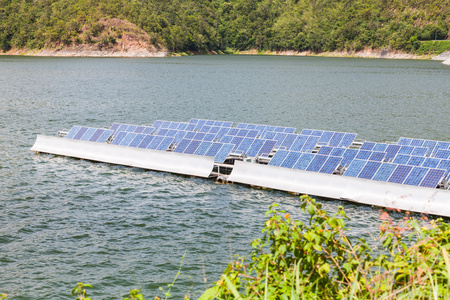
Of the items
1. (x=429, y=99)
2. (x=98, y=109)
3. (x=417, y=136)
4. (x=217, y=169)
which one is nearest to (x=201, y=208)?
(x=217, y=169)

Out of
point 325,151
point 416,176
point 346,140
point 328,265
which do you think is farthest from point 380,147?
point 328,265

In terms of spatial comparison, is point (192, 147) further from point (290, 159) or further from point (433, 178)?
point (433, 178)

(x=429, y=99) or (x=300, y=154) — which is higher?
(x=300, y=154)

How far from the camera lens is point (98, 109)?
6022 centimetres

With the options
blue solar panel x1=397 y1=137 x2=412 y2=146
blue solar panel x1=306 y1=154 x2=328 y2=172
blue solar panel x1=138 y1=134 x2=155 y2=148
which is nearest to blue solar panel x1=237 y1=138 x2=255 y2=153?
blue solar panel x1=306 y1=154 x2=328 y2=172

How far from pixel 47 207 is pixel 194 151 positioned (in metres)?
10.1

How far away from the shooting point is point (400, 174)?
25219 millimetres

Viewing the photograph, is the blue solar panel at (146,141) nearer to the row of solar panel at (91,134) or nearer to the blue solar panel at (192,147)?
the row of solar panel at (91,134)

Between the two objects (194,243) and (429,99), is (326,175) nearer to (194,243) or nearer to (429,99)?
(194,243)

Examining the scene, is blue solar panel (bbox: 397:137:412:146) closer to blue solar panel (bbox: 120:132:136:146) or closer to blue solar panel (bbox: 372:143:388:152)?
blue solar panel (bbox: 372:143:388:152)

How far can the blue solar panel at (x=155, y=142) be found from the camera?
33344 mm

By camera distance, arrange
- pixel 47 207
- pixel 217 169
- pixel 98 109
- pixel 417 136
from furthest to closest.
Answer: pixel 98 109, pixel 417 136, pixel 217 169, pixel 47 207

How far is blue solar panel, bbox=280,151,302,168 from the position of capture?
28.3m

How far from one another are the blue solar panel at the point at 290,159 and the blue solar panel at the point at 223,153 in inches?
149
